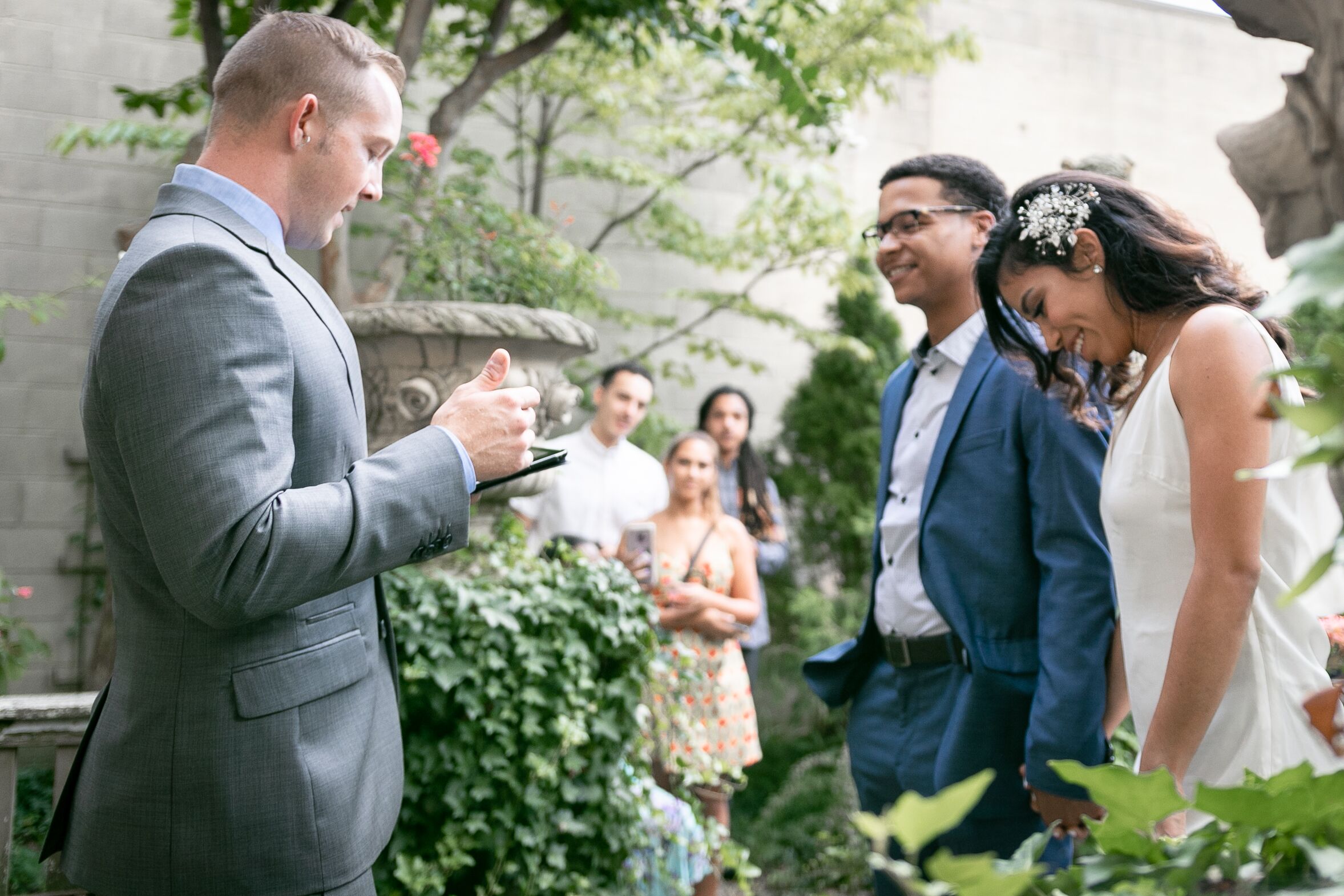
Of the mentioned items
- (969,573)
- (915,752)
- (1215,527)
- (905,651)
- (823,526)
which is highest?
(1215,527)

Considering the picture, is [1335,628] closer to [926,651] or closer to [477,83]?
[926,651]

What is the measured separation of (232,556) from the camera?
A: 125cm

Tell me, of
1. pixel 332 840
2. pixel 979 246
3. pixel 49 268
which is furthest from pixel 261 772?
pixel 49 268

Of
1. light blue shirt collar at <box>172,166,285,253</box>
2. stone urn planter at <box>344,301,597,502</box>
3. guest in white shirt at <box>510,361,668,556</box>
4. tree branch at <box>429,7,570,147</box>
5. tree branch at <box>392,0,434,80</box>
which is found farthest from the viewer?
guest in white shirt at <box>510,361,668,556</box>

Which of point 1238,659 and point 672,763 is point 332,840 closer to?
point 1238,659

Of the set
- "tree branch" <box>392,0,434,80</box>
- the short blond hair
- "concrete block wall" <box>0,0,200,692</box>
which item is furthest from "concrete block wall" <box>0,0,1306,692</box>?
the short blond hair

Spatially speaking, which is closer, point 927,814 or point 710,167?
point 927,814

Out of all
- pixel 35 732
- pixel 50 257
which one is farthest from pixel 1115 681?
pixel 50 257

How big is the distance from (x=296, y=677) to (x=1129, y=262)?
1.41 metres

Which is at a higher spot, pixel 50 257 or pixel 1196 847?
pixel 1196 847

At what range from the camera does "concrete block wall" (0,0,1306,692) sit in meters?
5.43

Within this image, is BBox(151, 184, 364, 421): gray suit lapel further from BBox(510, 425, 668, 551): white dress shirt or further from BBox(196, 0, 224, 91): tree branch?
BBox(510, 425, 668, 551): white dress shirt

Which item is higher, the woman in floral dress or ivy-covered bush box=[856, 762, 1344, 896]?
ivy-covered bush box=[856, 762, 1344, 896]

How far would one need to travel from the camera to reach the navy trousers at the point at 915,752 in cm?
218
